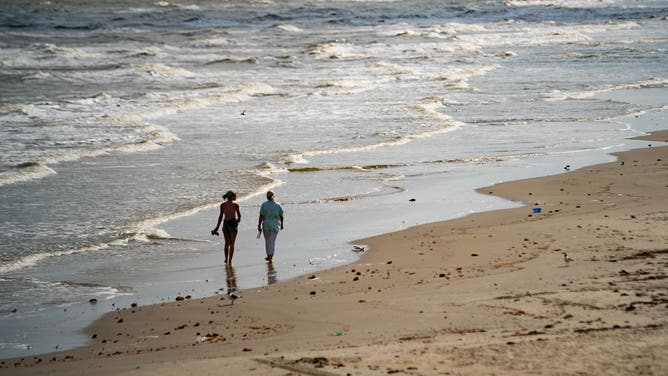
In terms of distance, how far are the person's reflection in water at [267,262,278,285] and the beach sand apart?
0.36 m

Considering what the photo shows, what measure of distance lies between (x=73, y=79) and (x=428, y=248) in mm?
30391

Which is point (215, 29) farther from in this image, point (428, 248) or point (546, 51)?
point (428, 248)

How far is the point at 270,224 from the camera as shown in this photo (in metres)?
13.2

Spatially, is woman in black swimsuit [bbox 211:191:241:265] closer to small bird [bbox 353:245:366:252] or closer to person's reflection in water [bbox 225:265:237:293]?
person's reflection in water [bbox 225:265:237:293]

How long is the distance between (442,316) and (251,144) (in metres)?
14.9

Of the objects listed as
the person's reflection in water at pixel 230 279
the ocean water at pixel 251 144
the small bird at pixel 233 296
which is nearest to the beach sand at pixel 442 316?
the small bird at pixel 233 296

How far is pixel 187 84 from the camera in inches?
1547

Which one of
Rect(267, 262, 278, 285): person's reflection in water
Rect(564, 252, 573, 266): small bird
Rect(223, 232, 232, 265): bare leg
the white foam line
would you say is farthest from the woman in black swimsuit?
Rect(564, 252, 573, 266): small bird

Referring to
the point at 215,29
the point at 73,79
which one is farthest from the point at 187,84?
the point at 215,29

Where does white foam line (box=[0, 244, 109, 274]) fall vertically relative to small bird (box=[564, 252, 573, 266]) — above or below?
below

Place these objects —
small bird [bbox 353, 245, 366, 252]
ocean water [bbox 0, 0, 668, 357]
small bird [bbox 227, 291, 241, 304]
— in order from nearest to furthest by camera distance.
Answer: small bird [bbox 227, 291, 241, 304], ocean water [bbox 0, 0, 668, 357], small bird [bbox 353, 245, 366, 252]

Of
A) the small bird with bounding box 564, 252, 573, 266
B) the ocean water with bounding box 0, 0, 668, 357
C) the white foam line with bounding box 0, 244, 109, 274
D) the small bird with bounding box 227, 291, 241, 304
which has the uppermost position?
the small bird with bounding box 564, 252, 573, 266

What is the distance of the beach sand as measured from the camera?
307 inches

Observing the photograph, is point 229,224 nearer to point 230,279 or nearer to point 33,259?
point 230,279
